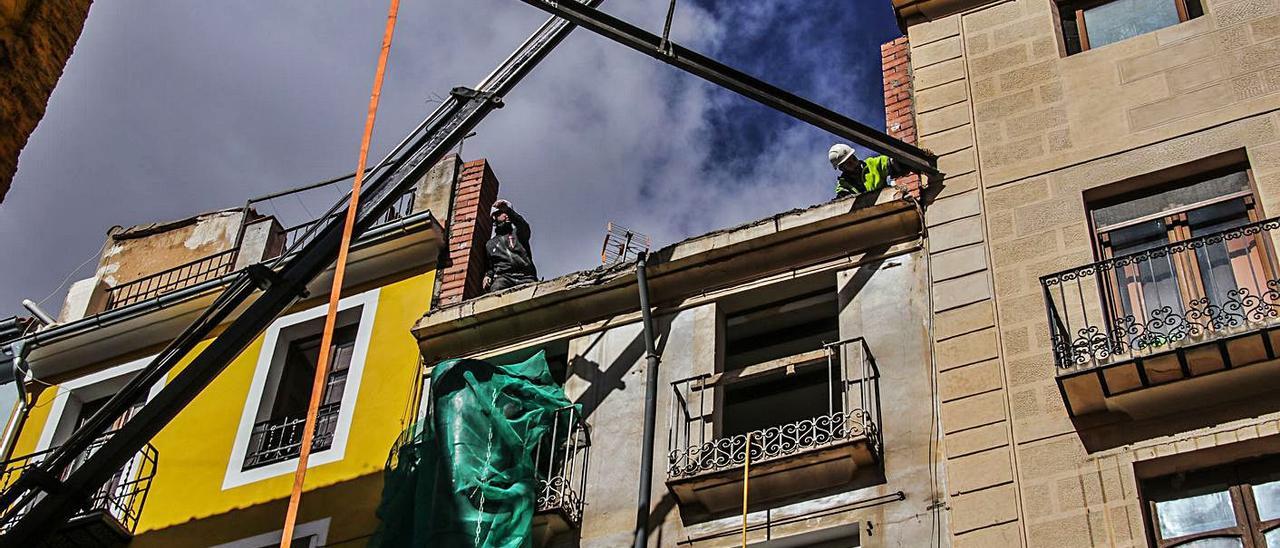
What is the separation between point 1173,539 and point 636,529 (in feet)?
17.0

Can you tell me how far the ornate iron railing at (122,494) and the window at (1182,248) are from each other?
11.7m

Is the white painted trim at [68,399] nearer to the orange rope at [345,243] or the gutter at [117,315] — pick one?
the gutter at [117,315]

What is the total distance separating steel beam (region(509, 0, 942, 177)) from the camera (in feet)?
55.8

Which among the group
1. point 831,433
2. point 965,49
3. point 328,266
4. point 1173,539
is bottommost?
point 1173,539

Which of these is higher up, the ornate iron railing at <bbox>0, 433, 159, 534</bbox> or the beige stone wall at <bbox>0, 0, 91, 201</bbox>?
the ornate iron railing at <bbox>0, 433, 159, 534</bbox>

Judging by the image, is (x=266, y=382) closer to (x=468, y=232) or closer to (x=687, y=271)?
(x=468, y=232)

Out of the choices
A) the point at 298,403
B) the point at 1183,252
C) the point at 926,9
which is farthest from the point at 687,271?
the point at 298,403

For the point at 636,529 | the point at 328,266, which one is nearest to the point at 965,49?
the point at 636,529

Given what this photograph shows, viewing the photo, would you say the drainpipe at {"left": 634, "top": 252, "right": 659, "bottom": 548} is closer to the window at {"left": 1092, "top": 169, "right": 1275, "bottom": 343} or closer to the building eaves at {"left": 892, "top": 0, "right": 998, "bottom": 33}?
the building eaves at {"left": 892, "top": 0, "right": 998, "bottom": 33}

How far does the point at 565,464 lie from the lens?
1706cm

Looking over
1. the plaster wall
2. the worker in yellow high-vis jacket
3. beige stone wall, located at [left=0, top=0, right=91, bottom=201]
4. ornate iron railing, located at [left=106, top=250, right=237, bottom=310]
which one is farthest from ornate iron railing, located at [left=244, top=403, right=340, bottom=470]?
beige stone wall, located at [left=0, top=0, right=91, bottom=201]

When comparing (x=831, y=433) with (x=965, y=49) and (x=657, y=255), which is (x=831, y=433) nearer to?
(x=657, y=255)

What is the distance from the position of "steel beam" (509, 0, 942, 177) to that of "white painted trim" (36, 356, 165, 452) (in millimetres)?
7984

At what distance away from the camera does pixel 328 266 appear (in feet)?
65.4
